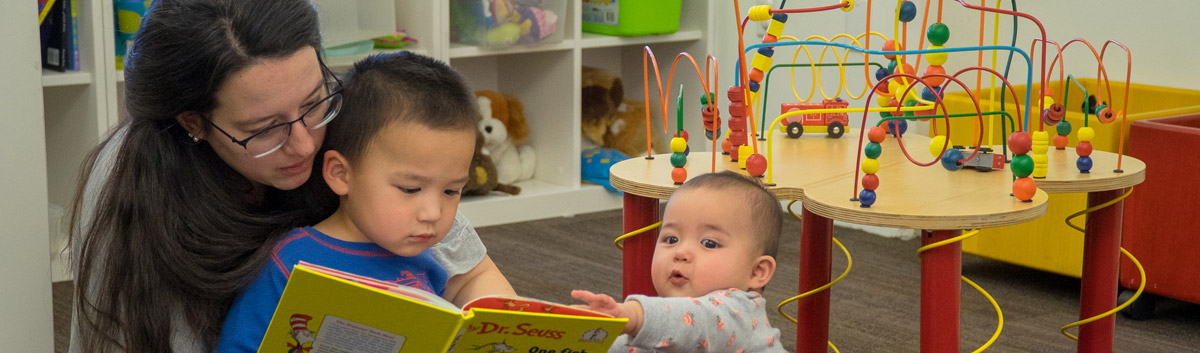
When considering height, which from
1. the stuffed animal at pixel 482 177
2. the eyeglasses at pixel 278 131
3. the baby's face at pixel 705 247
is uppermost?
the eyeglasses at pixel 278 131

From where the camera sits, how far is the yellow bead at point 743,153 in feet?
5.26

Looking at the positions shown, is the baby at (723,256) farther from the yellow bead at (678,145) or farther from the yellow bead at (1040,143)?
the yellow bead at (1040,143)

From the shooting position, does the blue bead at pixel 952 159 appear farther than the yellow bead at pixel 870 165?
Yes

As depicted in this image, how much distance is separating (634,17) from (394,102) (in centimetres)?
214

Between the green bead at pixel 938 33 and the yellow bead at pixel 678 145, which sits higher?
the green bead at pixel 938 33

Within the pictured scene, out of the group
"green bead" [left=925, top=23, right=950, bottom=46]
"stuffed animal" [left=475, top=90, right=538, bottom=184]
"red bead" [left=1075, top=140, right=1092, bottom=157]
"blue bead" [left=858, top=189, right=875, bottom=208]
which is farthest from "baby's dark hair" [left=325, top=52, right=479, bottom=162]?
"stuffed animal" [left=475, top=90, right=538, bottom=184]

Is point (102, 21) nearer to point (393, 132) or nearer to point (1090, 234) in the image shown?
point (393, 132)

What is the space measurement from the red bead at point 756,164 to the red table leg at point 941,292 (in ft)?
0.76

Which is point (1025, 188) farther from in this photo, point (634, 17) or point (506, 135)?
point (506, 135)

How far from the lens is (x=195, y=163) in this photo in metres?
0.99

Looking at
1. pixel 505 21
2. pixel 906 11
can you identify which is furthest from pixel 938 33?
pixel 505 21

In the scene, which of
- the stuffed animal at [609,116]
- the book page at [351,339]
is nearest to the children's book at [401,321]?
the book page at [351,339]

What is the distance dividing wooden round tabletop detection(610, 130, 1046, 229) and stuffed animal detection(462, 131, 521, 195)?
1.29 metres

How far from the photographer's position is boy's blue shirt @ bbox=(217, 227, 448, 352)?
3.14ft
